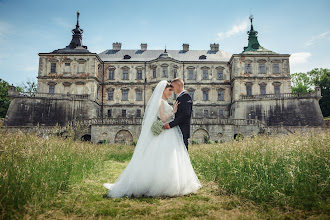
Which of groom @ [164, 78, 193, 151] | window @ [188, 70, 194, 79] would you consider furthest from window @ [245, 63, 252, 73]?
groom @ [164, 78, 193, 151]

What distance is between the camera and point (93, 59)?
30812mm

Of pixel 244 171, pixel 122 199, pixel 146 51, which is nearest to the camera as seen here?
pixel 122 199

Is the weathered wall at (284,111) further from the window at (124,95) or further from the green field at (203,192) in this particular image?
the green field at (203,192)

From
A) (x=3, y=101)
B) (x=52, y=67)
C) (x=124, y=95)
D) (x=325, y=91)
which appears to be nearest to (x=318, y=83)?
(x=325, y=91)

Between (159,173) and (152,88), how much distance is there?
28612mm

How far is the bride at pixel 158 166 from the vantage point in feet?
14.7

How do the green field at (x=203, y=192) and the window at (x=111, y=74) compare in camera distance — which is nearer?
the green field at (x=203, y=192)

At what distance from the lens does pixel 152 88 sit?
32719 mm

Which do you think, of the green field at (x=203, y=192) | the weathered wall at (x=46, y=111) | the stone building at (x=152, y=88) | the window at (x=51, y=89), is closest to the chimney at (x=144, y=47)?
the stone building at (x=152, y=88)

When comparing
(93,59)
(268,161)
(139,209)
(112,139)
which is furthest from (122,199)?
(93,59)

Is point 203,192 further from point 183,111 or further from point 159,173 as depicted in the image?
point 183,111

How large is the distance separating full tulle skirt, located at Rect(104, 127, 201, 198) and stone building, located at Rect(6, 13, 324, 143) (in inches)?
758

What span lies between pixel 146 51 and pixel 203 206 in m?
35.1

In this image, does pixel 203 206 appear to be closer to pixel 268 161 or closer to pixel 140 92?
pixel 268 161
